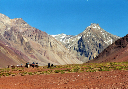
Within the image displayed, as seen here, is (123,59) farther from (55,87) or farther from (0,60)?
(0,60)

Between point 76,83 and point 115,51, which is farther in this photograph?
point 115,51

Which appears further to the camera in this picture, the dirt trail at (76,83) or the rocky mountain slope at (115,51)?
the rocky mountain slope at (115,51)

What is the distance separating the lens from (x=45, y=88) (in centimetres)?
2053

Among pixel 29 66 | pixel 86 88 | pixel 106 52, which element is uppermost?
pixel 106 52

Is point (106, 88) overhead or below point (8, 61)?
below

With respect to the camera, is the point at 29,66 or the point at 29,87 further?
the point at 29,66

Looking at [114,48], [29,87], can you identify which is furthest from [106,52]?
[29,87]

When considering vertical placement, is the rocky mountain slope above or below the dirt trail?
above

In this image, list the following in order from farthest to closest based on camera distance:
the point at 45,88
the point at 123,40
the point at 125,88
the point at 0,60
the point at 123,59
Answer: the point at 0,60, the point at 123,40, the point at 123,59, the point at 45,88, the point at 125,88

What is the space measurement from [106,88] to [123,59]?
5961 centimetres

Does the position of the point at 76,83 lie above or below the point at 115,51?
below

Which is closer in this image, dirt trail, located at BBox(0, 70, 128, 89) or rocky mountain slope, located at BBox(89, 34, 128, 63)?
dirt trail, located at BBox(0, 70, 128, 89)

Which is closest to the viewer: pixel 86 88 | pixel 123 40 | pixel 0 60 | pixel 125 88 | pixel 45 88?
pixel 125 88

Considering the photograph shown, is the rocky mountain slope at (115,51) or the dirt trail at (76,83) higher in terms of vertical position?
the rocky mountain slope at (115,51)
